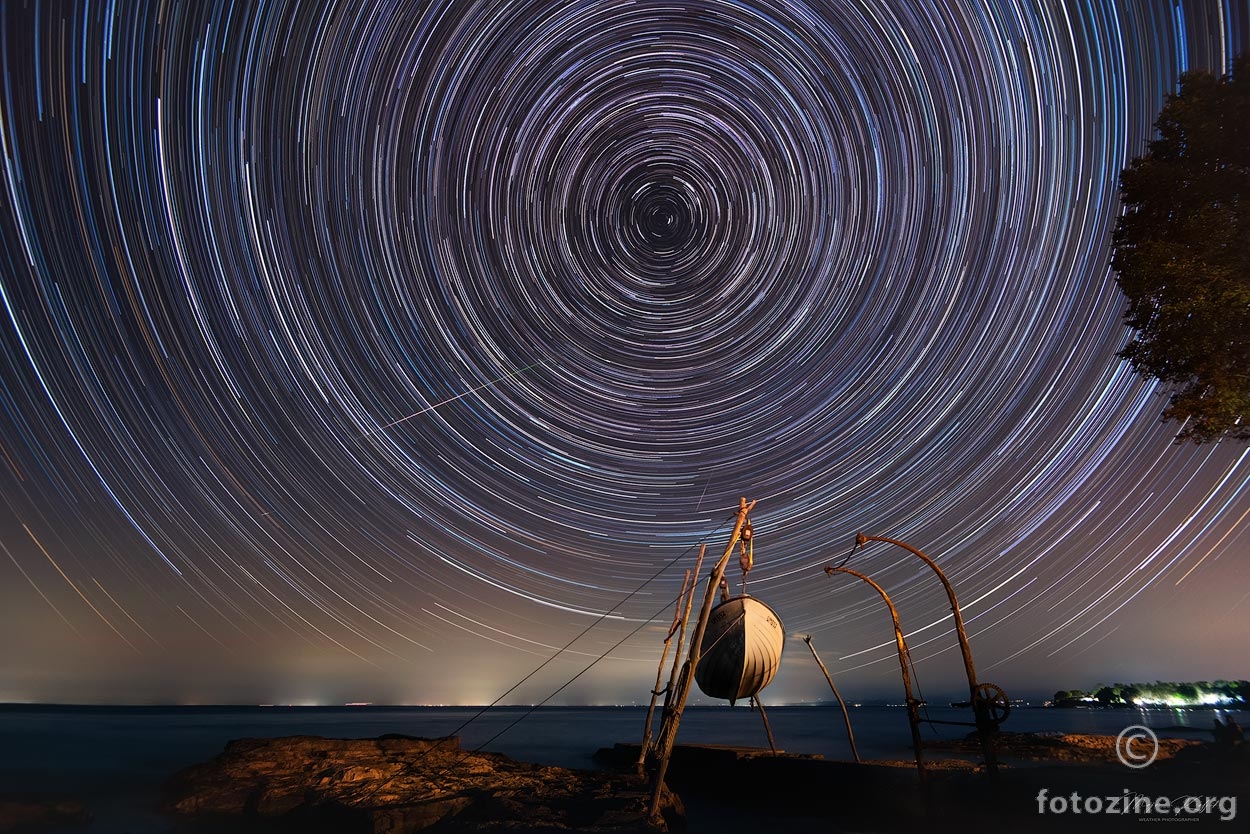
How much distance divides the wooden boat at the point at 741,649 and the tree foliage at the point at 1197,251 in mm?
12388

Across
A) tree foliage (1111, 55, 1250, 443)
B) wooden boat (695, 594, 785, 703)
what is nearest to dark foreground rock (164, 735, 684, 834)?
wooden boat (695, 594, 785, 703)

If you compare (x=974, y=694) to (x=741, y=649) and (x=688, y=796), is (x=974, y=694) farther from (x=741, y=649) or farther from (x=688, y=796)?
(x=688, y=796)

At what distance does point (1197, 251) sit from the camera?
39.3 feet

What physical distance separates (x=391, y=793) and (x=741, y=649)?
1213 centimetres

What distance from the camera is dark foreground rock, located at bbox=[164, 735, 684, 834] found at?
18.1m

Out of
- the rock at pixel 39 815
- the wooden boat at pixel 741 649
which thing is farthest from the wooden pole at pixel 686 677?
the rock at pixel 39 815

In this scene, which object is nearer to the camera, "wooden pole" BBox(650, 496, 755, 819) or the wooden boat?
"wooden pole" BBox(650, 496, 755, 819)

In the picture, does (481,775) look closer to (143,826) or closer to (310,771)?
(310,771)

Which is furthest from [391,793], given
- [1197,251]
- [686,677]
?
[1197,251]

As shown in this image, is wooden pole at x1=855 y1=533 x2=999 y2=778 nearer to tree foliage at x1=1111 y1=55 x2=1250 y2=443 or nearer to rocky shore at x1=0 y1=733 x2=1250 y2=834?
rocky shore at x1=0 y1=733 x2=1250 y2=834

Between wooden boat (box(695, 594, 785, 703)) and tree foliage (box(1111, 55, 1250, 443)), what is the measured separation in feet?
40.6

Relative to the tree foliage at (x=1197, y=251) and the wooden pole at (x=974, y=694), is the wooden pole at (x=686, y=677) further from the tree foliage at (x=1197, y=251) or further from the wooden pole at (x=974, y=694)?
the tree foliage at (x=1197, y=251)

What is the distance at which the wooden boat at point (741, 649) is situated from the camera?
67.1ft

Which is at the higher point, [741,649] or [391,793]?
[741,649]
